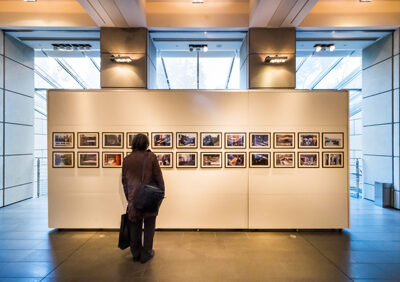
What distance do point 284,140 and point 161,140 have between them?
291 centimetres

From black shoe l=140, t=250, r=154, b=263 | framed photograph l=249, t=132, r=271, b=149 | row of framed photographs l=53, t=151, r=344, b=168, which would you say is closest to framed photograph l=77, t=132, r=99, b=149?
row of framed photographs l=53, t=151, r=344, b=168

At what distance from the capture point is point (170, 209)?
4.80 metres

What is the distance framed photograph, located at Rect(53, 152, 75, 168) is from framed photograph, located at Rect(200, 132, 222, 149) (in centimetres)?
306

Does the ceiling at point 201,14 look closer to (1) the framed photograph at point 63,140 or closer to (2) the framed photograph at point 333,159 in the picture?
(1) the framed photograph at point 63,140

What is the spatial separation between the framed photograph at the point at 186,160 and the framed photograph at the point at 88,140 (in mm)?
1929

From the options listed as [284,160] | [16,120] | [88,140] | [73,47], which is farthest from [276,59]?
[16,120]

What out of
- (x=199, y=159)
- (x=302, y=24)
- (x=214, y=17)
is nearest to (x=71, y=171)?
(x=199, y=159)

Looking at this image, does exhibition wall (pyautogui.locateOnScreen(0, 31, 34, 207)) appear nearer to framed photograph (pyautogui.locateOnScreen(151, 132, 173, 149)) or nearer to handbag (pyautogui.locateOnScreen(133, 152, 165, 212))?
framed photograph (pyautogui.locateOnScreen(151, 132, 173, 149))

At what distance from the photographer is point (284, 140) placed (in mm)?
4832

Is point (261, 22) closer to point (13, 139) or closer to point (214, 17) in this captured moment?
point (214, 17)

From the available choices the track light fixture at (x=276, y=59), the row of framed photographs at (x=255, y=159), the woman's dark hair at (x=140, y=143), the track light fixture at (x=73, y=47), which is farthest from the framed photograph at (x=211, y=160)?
the track light fixture at (x=73, y=47)

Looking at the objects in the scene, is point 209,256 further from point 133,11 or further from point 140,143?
point 133,11

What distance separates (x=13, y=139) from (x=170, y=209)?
612 cm

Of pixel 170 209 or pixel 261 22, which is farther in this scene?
pixel 261 22
